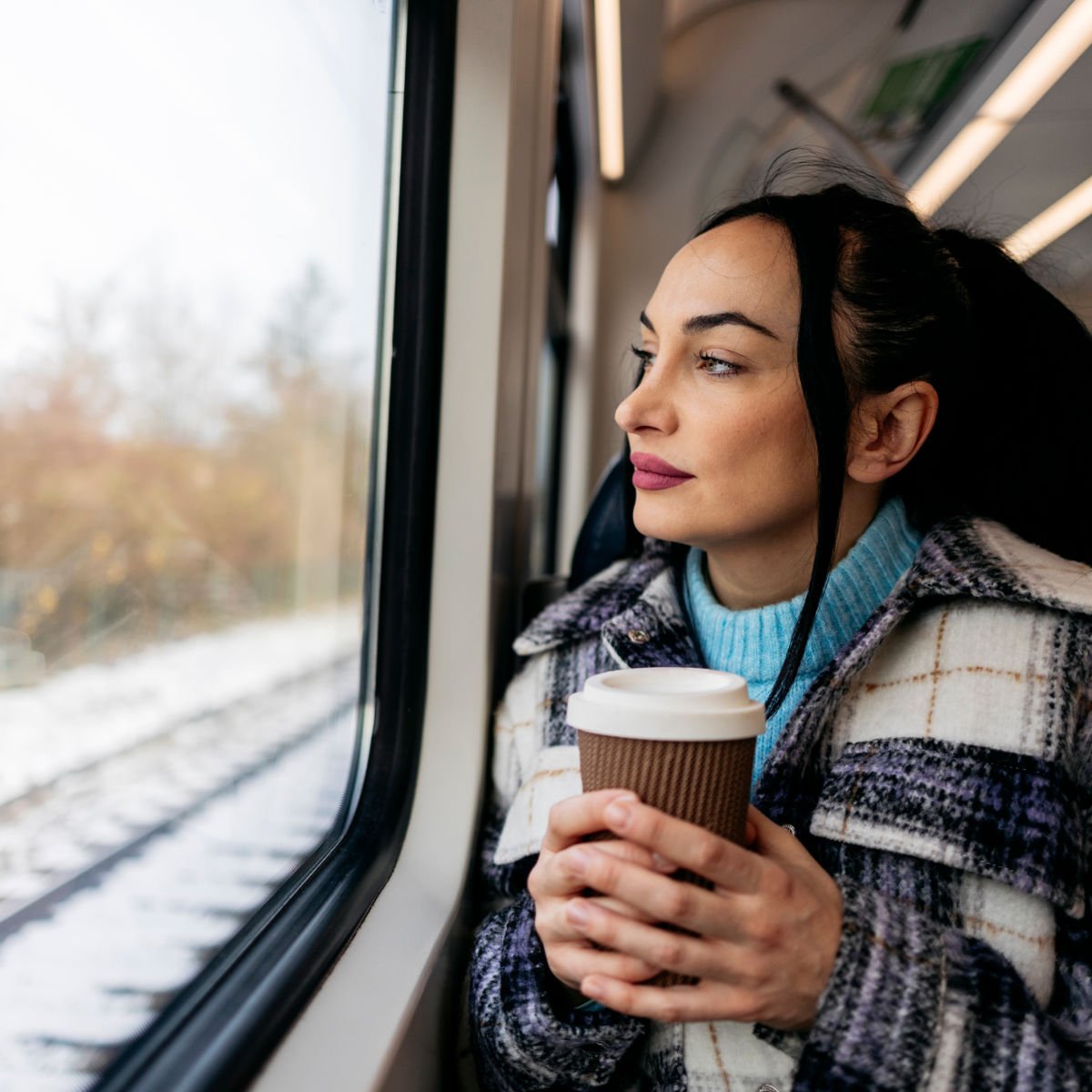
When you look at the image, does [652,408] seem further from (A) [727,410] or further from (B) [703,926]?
(B) [703,926]

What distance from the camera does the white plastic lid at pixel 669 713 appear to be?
2.06ft

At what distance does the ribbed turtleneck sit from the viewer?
1.11 metres

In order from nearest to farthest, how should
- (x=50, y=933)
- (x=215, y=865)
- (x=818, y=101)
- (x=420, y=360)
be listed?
1. (x=50, y=933)
2. (x=215, y=865)
3. (x=420, y=360)
4. (x=818, y=101)

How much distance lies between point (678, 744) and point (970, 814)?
0.43 metres

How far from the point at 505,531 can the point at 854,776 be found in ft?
2.35

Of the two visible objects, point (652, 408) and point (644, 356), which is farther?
point (644, 356)

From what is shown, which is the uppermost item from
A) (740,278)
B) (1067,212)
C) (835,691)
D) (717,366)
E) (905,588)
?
(1067,212)

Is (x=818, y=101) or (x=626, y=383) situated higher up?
(x=818, y=101)

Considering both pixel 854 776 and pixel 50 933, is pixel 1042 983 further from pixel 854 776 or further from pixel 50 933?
pixel 50 933

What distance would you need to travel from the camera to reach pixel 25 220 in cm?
66

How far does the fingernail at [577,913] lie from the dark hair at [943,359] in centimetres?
42

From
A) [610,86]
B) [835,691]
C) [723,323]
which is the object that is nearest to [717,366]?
[723,323]

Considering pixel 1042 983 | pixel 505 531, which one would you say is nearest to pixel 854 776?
pixel 1042 983

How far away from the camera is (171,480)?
A: 3.24ft
